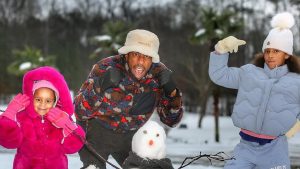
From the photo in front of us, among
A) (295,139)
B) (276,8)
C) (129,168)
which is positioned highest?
(129,168)

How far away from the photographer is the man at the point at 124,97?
14.0 ft

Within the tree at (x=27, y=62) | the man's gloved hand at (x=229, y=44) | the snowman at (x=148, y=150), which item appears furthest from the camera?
the tree at (x=27, y=62)

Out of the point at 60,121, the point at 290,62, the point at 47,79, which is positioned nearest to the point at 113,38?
the point at 290,62

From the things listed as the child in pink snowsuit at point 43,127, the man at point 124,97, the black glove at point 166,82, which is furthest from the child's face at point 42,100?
the black glove at point 166,82

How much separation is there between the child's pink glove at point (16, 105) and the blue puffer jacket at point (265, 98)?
1498mm

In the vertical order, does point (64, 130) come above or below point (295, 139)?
above

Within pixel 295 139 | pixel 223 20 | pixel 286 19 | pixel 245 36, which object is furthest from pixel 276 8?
pixel 286 19

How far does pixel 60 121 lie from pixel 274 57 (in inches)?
69.7

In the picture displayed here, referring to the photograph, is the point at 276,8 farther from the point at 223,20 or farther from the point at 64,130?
the point at 64,130

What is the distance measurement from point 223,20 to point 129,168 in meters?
26.0

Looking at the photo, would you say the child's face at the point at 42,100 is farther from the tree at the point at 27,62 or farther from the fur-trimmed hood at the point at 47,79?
the tree at the point at 27,62

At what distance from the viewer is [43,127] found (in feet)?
12.3

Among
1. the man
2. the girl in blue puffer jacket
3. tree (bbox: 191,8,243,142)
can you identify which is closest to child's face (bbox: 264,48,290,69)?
the girl in blue puffer jacket

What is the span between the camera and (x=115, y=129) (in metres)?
4.39
